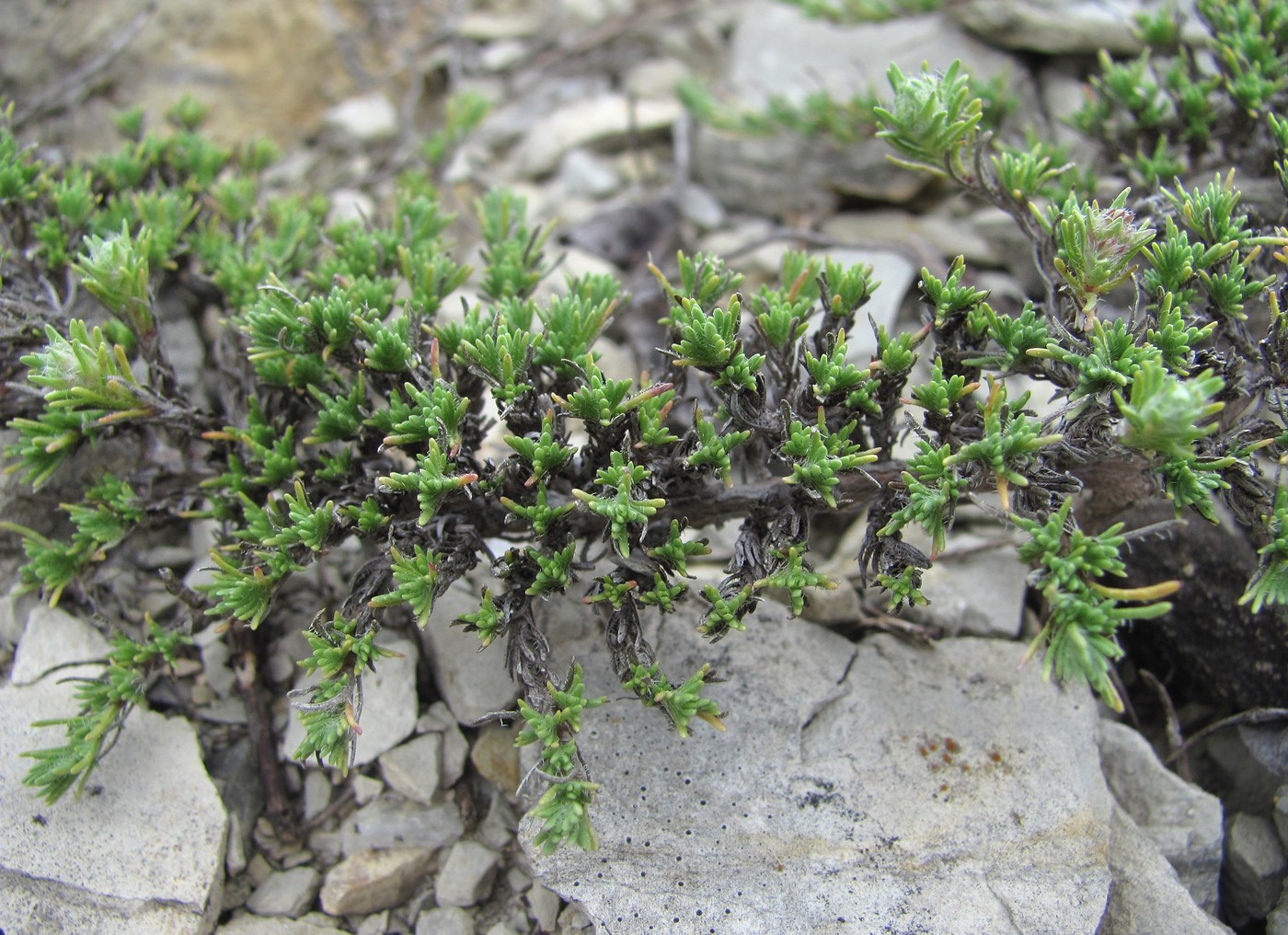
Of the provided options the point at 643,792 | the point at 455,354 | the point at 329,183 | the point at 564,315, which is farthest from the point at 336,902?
the point at 329,183

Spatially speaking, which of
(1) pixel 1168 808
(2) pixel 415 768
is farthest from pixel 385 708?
(1) pixel 1168 808

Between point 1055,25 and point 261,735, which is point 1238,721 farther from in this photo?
point 1055,25

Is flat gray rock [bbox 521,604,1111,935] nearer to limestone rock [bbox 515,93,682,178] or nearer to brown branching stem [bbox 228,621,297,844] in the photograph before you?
brown branching stem [bbox 228,621,297,844]

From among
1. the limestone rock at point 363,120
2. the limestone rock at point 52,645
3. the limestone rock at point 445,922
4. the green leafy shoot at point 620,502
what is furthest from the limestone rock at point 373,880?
the limestone rock at point 363,120

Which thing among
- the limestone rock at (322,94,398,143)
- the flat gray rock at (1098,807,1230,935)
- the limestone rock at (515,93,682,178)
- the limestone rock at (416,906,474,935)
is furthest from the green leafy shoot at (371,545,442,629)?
the limestone rock at (322,94,398,143)

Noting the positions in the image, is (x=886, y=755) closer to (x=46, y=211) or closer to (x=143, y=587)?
(x=143, y=587)

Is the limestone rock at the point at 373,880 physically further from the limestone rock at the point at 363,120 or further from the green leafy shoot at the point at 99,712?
the limestone rock at the point at 363,120
